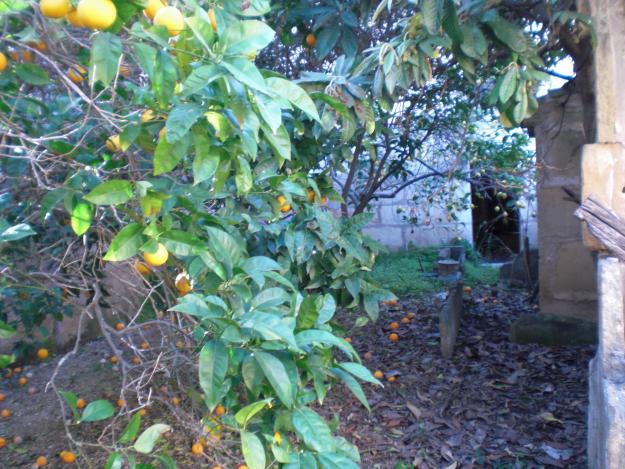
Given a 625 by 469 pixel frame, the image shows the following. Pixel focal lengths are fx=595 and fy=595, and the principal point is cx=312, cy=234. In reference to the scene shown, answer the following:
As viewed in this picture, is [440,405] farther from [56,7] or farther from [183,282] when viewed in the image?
[56,7]

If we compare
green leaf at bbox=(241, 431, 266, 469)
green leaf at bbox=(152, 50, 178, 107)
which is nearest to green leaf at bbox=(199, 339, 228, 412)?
green leaf at bbox=(241, 431, 266, 469)

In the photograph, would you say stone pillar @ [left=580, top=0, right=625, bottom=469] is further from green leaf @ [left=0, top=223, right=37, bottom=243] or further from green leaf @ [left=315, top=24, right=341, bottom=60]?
green leaf @ [left=0, top=223, right=37, bottom=243]

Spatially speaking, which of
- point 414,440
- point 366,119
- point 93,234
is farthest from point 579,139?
point 93,234

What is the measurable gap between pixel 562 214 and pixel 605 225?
6.70ft

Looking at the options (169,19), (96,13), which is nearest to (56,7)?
(96,13)

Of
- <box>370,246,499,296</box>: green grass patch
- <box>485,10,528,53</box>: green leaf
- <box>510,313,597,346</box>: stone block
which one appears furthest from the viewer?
<box>370,246,499,296</box>: green grass patch

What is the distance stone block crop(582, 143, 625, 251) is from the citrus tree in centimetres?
40

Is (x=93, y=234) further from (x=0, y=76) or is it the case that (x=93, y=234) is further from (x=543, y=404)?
(x=543, y=404)

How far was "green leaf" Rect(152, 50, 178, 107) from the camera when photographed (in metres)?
1.50

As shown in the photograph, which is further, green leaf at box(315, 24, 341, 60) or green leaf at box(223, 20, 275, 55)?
green leaf at box(315, 24, 341, 60)

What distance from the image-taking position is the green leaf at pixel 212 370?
62.8 inches

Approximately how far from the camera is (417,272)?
7273 millimetres

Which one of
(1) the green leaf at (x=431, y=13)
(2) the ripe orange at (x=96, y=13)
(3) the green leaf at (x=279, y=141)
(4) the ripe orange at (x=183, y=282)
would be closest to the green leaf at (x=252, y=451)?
(4) the ripe orange at (x=183, y=282)

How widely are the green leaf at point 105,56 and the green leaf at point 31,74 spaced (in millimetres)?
573
